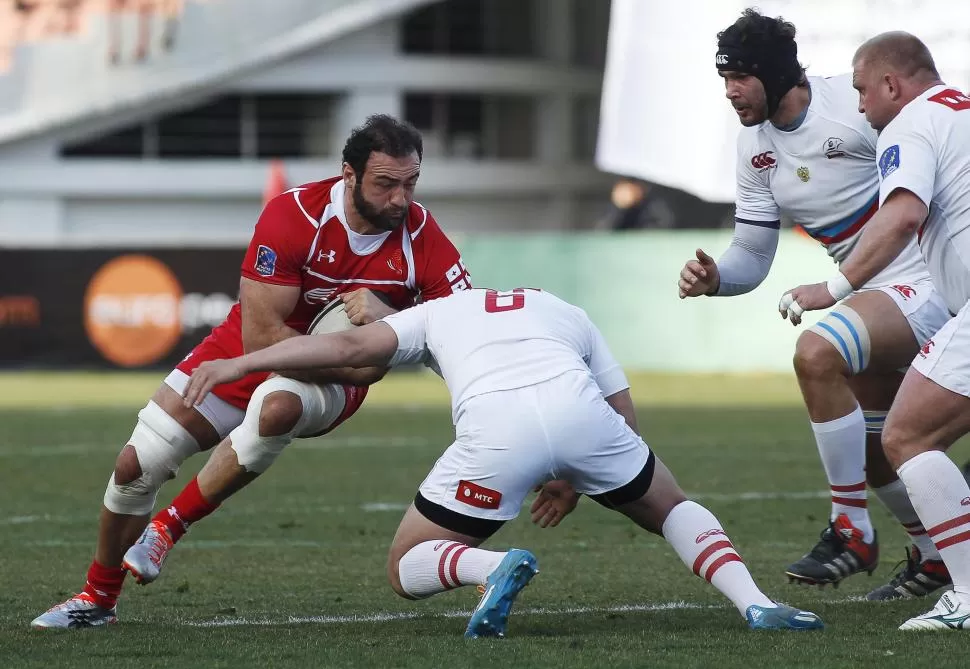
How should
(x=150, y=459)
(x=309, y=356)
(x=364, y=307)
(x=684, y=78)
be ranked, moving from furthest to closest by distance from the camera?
(x=684, y=78), (x=150, y=459), (x=364, y=307), (x=309, y=356)

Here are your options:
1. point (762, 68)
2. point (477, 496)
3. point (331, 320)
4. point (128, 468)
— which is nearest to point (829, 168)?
point (762, 68)

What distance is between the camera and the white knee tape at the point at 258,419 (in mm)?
6113

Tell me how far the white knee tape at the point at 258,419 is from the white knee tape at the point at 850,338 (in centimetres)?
194

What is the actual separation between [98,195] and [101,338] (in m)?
21.2

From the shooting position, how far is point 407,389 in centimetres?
1994

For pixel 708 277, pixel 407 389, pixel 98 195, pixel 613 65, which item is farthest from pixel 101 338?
pixel 98 195

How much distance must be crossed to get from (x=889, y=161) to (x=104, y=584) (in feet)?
10.4

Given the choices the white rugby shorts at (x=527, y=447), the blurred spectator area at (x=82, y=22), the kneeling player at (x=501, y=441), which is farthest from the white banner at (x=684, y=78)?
the white rugby shorts at (x=527, y=447)

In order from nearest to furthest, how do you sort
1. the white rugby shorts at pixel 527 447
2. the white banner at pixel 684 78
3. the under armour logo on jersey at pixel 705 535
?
the white rugby shorts at pixel 527 447 → the under armour logo on jersey at pixel 705 535 → the white banner at pixel 684 78

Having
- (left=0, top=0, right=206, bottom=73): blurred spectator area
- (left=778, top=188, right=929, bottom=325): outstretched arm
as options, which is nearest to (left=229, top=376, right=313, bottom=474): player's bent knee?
(left=778, top=188, right=929, bottom=325): outstretched arm

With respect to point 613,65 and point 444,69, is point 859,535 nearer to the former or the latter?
point 613,65

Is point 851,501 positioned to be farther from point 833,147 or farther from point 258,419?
point 258,419

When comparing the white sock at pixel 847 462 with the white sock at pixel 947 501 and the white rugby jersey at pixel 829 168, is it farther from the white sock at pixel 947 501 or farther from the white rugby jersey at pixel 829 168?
the white sock at pixel 947 501

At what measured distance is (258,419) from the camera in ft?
20.0
